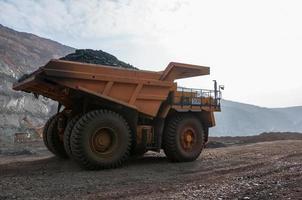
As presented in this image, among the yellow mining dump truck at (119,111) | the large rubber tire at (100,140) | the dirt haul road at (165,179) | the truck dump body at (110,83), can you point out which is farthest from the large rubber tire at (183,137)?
the large rubber tire at (100,140)

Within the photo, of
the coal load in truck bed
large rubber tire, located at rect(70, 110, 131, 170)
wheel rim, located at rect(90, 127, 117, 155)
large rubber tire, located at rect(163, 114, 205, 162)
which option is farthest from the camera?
large rubber tire, located at rect(163, 114, 205, 162)

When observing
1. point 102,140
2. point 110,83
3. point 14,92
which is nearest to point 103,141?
point 102,140

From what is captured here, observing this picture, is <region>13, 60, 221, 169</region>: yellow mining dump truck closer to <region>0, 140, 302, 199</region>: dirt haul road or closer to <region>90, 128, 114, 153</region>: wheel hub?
<region>90, 128, 114, 153</region>: wheel hub

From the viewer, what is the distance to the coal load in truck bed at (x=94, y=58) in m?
10.7

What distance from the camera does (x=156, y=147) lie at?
10703 millimetres

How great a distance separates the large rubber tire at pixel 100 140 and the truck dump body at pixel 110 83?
0.50 metres

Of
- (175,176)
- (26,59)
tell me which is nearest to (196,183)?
Answer: (175,176)

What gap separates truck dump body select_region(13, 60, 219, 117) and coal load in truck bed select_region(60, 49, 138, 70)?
3.46 ft

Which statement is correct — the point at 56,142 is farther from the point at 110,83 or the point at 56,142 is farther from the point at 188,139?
the point at 188,139

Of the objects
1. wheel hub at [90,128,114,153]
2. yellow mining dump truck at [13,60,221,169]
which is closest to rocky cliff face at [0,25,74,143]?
yellow mining dump truck at [13,60,221,169]

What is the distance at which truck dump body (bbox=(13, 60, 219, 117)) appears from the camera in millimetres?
9203

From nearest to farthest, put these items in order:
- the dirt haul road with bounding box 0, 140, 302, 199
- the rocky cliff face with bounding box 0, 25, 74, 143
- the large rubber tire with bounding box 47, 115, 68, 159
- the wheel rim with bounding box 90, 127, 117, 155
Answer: the dirt haul road with bounding box 0, 140, 302, 199, the wheel rim with bounding box 90, 127, 117, 155, the large rubber tire with bounding box 47, 115, 68, 159, the rocky cliff face with bounding box 0, 25, 74, 143

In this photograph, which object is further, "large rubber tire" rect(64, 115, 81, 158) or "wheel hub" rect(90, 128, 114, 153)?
"large rubber tire" rect(64, 115, 81, 158)

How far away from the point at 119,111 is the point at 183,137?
2.07m
